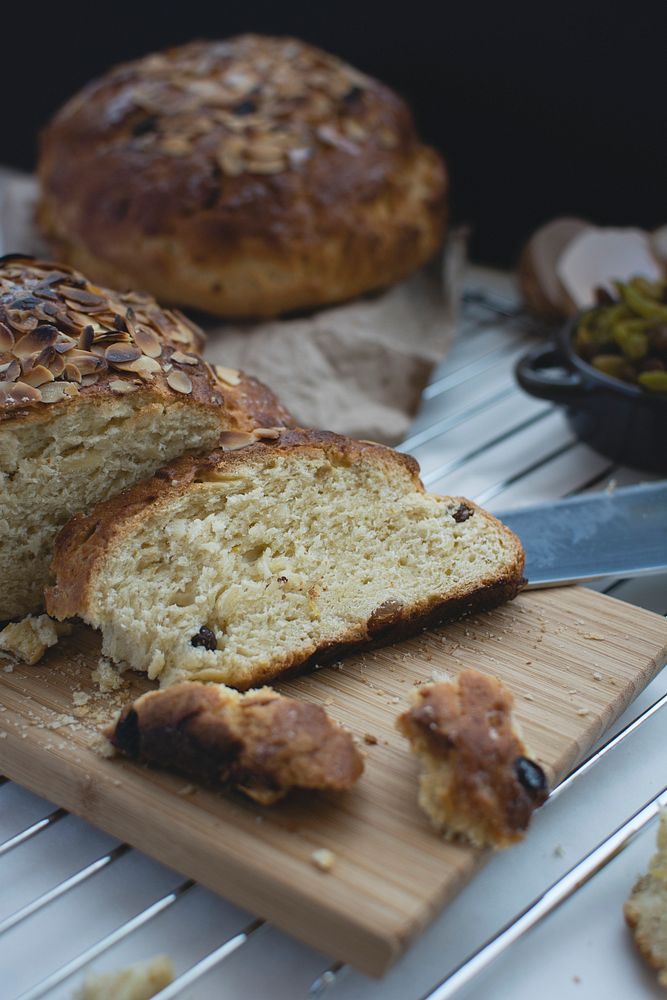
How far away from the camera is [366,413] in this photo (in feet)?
10.6

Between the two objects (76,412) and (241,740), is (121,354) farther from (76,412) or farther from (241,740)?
(241,740)

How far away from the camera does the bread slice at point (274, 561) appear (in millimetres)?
2029

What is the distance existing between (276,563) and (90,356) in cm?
58

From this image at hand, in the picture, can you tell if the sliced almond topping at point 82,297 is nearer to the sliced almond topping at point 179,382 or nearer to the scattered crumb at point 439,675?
the sliced almond topping at point 179,382

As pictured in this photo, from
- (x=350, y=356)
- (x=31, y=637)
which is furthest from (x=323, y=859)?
(x=350, y=356)

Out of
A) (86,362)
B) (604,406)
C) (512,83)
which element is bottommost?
(86,362)

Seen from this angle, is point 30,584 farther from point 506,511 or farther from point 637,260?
point 637,260

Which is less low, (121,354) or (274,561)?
(121,354)

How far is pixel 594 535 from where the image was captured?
2494 millimetres

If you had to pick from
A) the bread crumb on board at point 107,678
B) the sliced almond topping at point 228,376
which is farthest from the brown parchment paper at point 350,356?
the bread crumb on board at point 107,678

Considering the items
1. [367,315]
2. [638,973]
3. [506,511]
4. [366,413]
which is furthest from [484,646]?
[367,315]

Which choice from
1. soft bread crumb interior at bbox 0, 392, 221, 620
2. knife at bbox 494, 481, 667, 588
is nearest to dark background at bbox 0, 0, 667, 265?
knife at bbox 494, 481, 667, 588

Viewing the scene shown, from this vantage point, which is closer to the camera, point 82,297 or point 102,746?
point 102,746

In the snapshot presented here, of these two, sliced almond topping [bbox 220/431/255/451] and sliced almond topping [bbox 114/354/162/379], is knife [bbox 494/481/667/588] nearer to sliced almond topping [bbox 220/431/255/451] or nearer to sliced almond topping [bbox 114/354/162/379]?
sliced almond topping [bbox 220/431/255/451]
